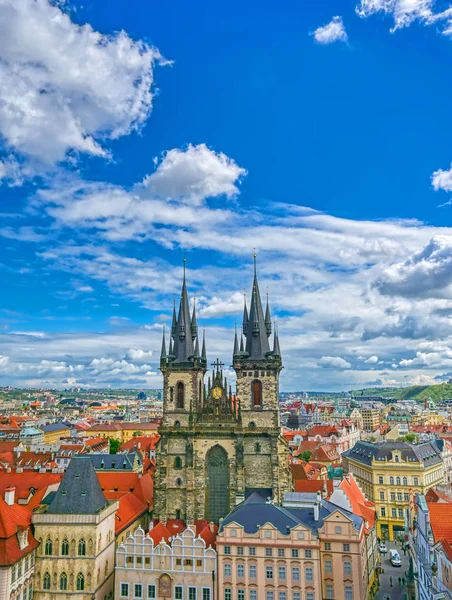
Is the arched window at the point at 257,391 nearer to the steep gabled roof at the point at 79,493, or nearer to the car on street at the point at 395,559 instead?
the steep gabled roof at the point at 79,493

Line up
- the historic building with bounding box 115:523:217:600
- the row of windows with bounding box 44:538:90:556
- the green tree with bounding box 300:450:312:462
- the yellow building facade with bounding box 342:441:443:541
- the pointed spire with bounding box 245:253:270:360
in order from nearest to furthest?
the row of windows with bounding box 44:538:90:556 < the historic building with bounding box 115:523:217:600 < the pointed spire with bounding box 245:253:270:360 < the yellow building facade with bounding box 342:441:443:541 < the green tree with bounding box 300:450:312:462

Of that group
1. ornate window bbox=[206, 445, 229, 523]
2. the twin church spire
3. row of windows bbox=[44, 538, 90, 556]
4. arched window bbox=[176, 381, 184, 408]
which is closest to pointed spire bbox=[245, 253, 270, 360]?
the twin church spire

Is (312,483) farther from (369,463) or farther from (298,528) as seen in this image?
(298,528)

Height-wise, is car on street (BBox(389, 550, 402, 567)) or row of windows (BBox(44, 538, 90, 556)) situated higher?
row of windows (BBox(44, 538, 90, 556))

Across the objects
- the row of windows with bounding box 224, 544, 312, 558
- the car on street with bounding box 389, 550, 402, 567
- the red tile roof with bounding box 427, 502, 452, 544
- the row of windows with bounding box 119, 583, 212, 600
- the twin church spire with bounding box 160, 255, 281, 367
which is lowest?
the car on street with bounding box 389, 550, 402, 567

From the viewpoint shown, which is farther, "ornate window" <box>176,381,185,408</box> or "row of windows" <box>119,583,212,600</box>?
"ornate window" <box>176,381,185,408</box>

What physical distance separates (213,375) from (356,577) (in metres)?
32.8

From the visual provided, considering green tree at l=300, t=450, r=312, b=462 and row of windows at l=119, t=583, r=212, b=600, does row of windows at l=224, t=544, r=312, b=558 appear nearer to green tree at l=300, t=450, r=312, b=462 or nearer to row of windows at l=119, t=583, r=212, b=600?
row of windows at l=119, t=583, r=212, b=600

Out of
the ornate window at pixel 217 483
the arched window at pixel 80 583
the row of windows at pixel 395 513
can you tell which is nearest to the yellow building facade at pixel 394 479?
the row of windows at pixel 395 513

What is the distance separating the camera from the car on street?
235 ft

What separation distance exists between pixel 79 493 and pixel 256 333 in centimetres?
3263

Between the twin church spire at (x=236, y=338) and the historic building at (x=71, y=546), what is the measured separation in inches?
1014

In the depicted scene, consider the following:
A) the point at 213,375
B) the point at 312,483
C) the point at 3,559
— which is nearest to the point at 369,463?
the point at 312,483

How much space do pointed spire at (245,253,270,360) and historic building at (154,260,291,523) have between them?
0.15 m
